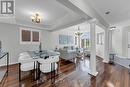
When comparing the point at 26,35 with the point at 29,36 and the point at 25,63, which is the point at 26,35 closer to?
the point at 29,36

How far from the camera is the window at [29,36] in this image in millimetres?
5977

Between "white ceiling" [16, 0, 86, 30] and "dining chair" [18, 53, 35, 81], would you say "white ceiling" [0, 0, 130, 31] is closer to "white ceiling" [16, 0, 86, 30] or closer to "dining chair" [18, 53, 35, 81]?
"white ceiling" [16, 0, 86, 30]

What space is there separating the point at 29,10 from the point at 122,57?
259 inches

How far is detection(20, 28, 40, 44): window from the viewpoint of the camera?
5.98 meters

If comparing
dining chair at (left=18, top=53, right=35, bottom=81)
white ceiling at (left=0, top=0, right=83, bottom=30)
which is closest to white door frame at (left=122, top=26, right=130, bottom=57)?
white ceiling at (left=0, top=0, right=83, bottom=30)

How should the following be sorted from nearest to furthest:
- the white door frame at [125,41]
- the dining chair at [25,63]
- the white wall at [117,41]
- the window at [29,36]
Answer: the dining chair at [25,63] < the window at [29,36] < the white door frame at [125,41] < the white wall at [117,41]

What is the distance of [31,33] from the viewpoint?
6430 mm

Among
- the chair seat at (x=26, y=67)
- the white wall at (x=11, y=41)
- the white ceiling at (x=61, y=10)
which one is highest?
the white ceiling at (x=61, y=10)

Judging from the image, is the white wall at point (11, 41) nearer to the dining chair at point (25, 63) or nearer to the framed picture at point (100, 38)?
the dining chair at point (25, 63)

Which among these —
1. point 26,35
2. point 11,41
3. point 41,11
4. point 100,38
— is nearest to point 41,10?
point 41,11

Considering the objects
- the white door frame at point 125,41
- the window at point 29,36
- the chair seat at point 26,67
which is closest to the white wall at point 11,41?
the window at point 29,36

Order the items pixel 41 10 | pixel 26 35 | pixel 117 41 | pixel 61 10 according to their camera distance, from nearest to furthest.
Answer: pixel 41 10 < pixel 61 10 < pixel 26 35 < pixel 117 41

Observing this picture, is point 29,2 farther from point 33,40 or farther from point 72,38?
point 72,38

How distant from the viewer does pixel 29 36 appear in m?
6.32
